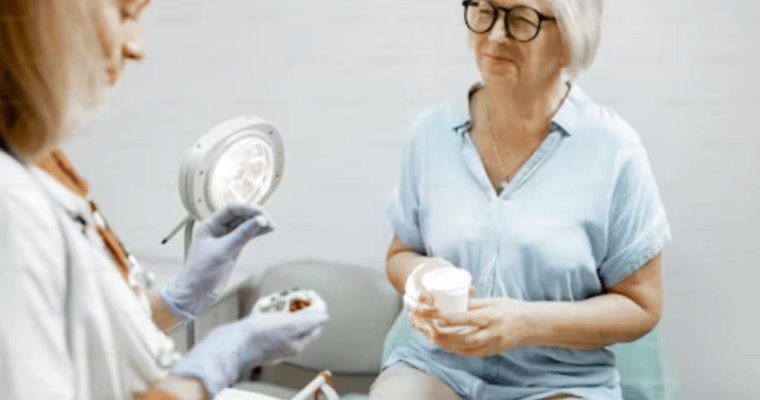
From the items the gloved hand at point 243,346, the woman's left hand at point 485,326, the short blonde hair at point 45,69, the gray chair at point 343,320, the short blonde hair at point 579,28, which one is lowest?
the gray chair at point 343,320

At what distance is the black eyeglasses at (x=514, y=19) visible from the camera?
1.04m

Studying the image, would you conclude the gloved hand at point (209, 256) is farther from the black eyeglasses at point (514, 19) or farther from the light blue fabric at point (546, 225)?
the black eyeglasses at point (514, 19)

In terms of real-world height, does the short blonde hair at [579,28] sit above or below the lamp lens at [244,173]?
above

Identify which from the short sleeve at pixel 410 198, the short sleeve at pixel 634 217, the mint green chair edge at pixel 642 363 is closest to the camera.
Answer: the short sleeve at pixel 634 217

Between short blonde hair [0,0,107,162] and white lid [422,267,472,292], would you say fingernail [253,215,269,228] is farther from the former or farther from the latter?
short blonde hair [0,0,107,162]

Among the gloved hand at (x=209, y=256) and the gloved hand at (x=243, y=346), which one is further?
the gloved hand at (x=209, y=256)

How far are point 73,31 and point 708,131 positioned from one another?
1.15 metres

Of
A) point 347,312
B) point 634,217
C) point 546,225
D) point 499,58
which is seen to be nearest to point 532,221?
point 546,225

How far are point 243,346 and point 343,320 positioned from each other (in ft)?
2.50

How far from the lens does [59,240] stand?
1.96 feet

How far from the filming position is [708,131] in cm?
136

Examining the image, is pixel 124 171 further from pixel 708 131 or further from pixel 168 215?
pixel 708 131

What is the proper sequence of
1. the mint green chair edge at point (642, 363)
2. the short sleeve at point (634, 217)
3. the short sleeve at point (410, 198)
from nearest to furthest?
1. the short sleeve at point (634, 217)
2. the short sleeve at point (410, 198)
3. the mint green chair edge at point (642, 363)

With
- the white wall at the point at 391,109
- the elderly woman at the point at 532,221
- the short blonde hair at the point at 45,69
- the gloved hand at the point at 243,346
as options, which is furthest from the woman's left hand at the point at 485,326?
the short blonde hair at the point at 45,69
